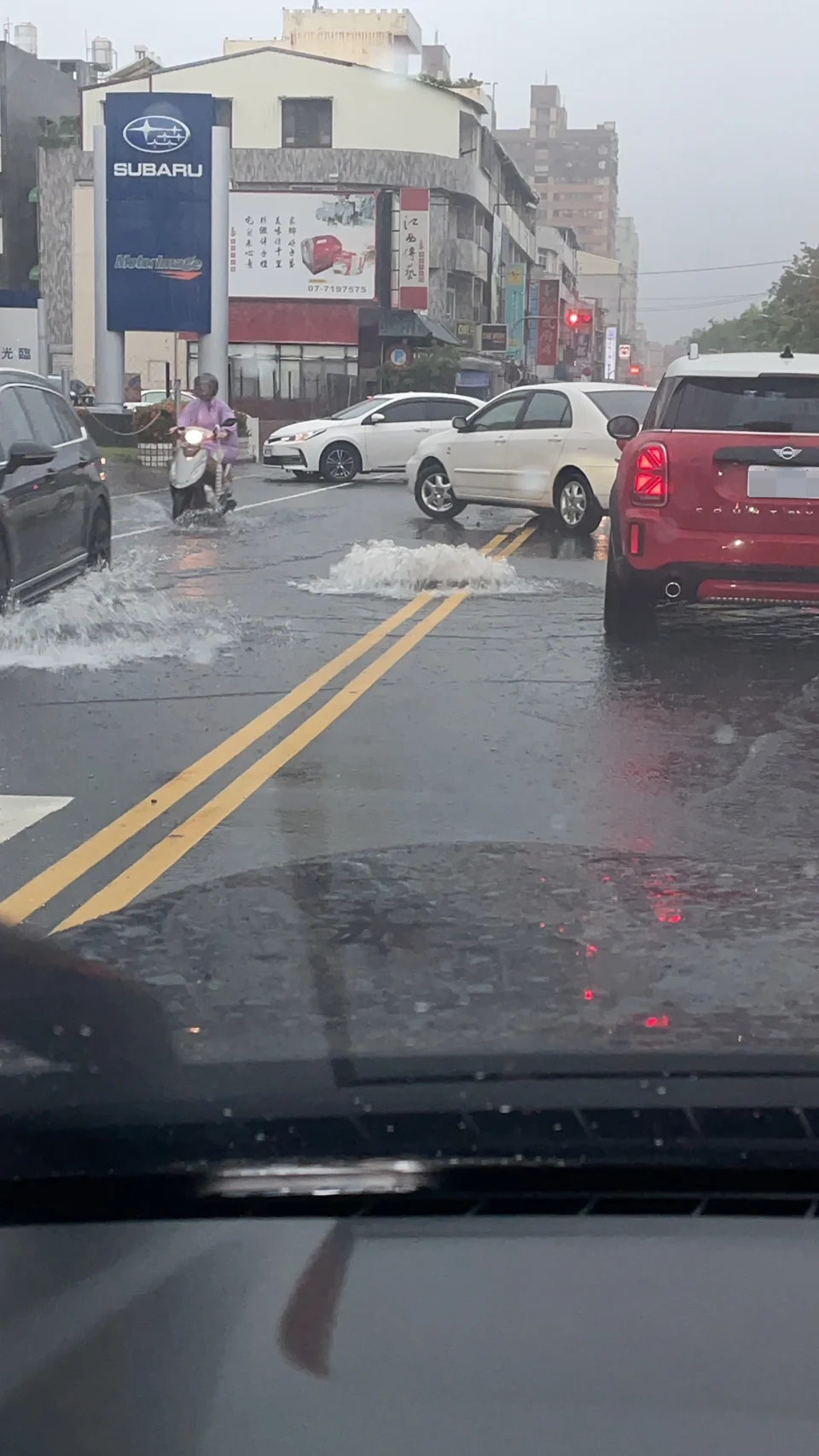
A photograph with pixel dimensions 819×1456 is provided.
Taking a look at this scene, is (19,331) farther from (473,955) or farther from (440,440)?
(473,955)

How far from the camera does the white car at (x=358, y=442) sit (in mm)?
27422

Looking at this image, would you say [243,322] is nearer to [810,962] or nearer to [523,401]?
[523,401]

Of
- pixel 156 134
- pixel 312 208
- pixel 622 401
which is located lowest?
pixel 622 401

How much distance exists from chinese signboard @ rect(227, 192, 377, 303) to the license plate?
47.9m

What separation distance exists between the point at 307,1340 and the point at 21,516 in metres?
8.88

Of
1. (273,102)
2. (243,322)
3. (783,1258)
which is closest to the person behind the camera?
(783,1258)

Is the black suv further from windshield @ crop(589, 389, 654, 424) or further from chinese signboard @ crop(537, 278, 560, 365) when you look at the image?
chinese signboard @ crop(537, 278, 560, 365)

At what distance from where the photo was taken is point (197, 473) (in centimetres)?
1817

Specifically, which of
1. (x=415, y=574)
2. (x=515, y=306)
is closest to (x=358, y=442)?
(x=415, y=574)

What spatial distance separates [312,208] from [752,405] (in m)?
48.7

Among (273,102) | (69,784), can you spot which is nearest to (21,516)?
(69,784)

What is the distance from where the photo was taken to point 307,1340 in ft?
5.82

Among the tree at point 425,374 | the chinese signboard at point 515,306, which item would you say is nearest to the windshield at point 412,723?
the tree at point 425,374

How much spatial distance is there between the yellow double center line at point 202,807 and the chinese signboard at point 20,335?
22.6 meters
